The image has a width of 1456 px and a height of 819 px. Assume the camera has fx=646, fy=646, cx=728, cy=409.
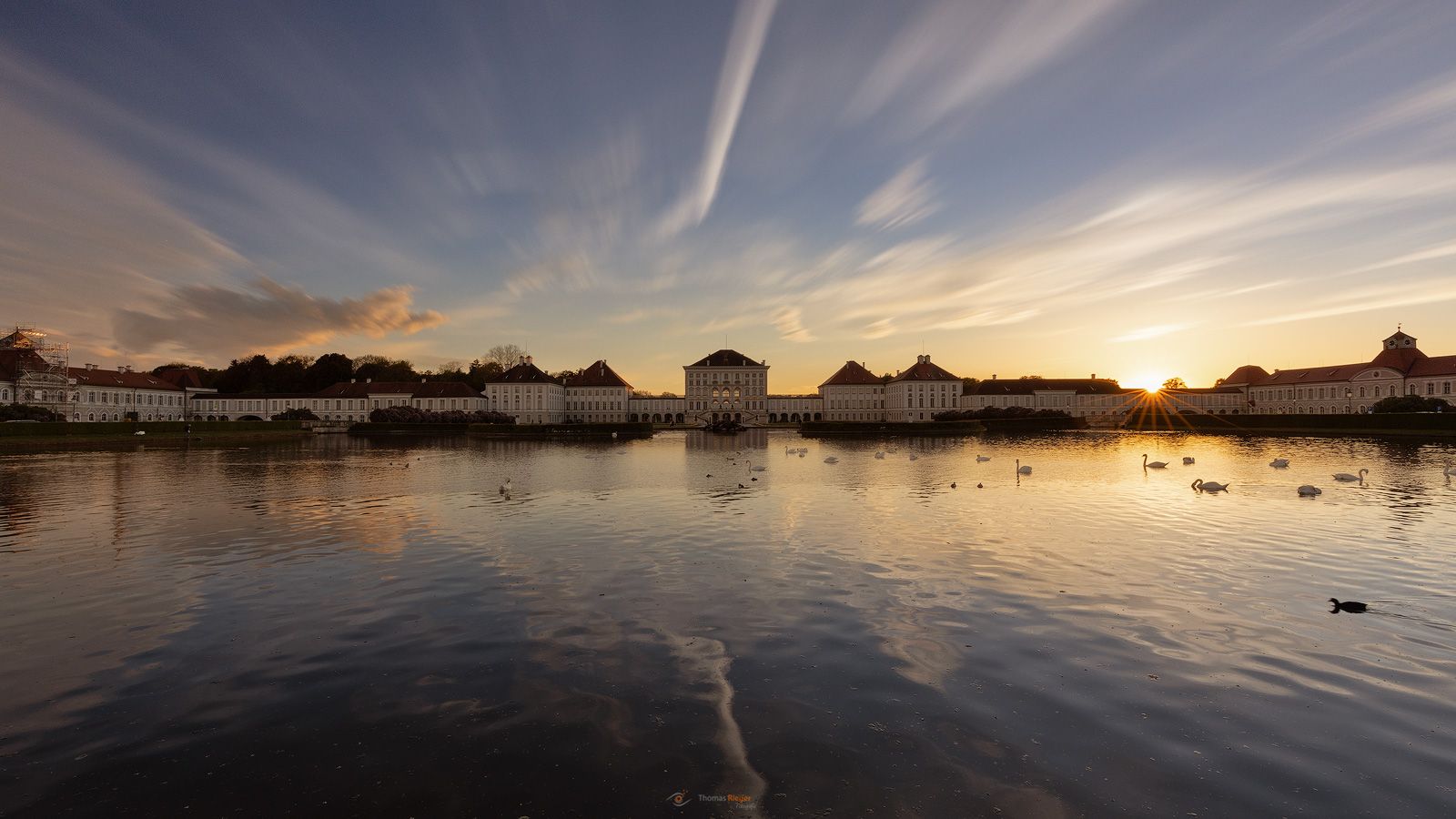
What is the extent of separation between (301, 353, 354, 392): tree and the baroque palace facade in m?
6.88

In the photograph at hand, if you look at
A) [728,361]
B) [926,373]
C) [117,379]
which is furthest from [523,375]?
[926,373]

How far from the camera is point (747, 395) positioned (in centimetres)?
14162

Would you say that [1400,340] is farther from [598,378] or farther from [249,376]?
[249,376]

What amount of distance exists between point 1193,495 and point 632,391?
142m

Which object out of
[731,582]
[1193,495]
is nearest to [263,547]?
[731,582]

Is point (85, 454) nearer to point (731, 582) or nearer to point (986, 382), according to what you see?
point (731, 582)

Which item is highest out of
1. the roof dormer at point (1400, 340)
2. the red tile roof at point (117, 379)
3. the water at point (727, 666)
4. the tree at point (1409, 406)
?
the roof dormer at point (1400, 340)

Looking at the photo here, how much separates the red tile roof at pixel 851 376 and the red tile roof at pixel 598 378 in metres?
47.3

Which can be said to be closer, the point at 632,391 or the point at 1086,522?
the point at 1086,522

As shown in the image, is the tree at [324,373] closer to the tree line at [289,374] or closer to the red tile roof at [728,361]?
the tree line at [289,374]

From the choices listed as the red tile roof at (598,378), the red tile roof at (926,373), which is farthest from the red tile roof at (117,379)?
the red tile roof at (926,373)

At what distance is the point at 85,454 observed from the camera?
1831 inches

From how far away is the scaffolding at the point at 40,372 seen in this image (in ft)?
285

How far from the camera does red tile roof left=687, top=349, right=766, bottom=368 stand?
462 ft
